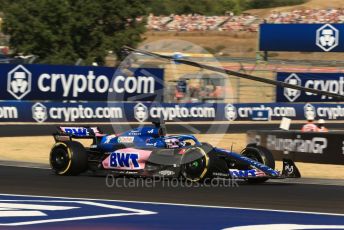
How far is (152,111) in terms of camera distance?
29016 millimetres

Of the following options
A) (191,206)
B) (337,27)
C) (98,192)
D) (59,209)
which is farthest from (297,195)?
(337,27)

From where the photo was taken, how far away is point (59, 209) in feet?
29.1

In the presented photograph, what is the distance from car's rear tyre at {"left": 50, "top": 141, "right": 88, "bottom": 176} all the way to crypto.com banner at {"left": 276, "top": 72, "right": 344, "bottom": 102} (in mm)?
23009

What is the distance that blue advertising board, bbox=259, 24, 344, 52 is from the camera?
42.2 metres

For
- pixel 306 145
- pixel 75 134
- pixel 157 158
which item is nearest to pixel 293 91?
pixel 306 145

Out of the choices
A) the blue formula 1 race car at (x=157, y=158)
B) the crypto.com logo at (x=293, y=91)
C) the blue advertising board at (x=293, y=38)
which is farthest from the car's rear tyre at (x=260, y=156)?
the blue advertising board at (x=293, y=38)

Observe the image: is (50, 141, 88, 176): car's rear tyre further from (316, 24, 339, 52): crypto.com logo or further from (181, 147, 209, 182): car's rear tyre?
(316, 24, 339, 52): crypto.com logo

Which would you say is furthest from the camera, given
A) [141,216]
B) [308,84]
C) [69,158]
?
[308,84]

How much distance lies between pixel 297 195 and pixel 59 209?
142 inches

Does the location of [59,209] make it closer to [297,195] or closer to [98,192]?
[98,192]

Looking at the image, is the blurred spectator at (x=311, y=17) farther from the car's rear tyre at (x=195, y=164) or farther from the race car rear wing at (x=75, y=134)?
the car's rear tyre at (x=195, y=164)

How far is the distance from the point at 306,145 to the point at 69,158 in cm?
609

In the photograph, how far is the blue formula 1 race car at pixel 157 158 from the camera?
11664 millimetres

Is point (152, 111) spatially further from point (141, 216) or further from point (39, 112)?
point (141, 216)
